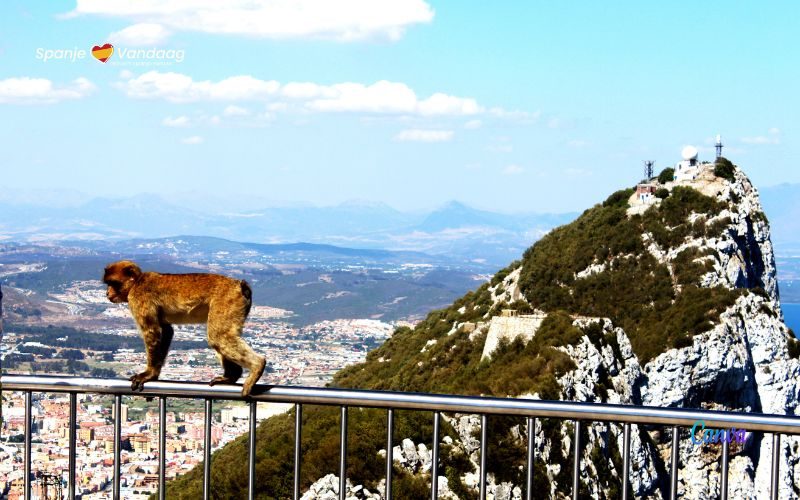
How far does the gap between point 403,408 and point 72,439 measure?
1445mm

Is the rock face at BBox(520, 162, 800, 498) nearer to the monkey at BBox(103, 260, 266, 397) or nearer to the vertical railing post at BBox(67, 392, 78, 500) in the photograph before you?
the monkey at BBox(103, 260, 266, 397)

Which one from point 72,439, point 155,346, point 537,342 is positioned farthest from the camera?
point 537,342

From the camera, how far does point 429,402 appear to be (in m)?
3.57

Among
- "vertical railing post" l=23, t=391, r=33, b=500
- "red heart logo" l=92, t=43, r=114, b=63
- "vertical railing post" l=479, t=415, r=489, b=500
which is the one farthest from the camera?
"red heart logo" l=92, t=43, r=114, b=63

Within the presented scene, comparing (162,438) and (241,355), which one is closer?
(162,438)

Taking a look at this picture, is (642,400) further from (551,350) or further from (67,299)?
(67,299)

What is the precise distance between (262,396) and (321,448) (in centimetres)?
1028

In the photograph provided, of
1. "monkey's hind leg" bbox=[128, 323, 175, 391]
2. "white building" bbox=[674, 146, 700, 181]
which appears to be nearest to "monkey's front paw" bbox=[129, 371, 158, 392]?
"monkey's hind leg" bbox=[128, 323, 175, 391]

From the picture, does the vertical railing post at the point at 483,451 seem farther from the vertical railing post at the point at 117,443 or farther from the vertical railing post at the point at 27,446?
the vertical railing post at the point at 27,446

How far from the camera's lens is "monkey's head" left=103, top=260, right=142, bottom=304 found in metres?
4.75

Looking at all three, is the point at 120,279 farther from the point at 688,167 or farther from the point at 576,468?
the point at 688,167

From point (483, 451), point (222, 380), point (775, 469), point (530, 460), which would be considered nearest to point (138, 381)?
point (222, 380)

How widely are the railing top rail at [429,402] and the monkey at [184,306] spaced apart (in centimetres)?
49

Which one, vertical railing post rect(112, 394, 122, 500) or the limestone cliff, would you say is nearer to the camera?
vertical railing post rect(112, 394, 122, 500)
